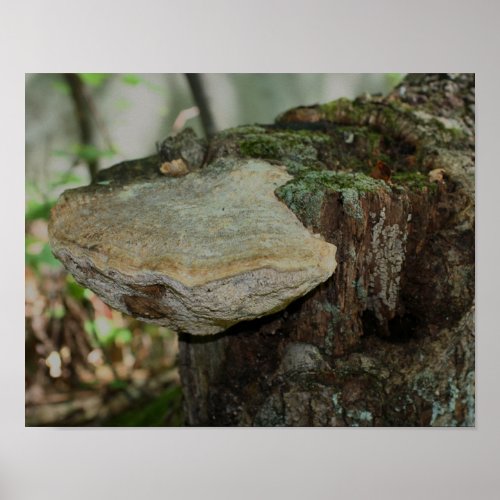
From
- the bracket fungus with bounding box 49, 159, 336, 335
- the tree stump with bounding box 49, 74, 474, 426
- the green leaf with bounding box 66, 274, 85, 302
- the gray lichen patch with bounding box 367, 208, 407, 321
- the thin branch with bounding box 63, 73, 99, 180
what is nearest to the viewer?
the bracket fungus with bounding box 49, 159, 336, 335

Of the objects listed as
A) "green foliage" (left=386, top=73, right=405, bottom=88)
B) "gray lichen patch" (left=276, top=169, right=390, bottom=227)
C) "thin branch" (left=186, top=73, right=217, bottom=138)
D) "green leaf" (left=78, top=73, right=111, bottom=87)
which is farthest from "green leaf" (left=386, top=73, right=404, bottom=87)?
"green leaf" (left=78, top=73, right=111, bottom=87)

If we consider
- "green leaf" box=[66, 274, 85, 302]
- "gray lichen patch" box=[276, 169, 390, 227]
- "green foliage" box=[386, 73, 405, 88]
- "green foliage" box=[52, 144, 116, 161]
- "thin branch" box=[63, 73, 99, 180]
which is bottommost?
"green leaf" box=[66, 274, 85, 302]

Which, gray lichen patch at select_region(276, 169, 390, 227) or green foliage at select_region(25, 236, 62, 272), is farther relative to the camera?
green foliage at select_region(25, 236, 62, 272)

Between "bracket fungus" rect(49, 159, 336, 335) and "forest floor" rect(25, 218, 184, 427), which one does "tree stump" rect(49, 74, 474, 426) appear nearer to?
"bracket fungus" rect(49, 159, 336, 335)

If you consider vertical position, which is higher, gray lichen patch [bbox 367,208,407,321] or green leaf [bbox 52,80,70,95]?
green leaf [bbox 52,80,70,95]

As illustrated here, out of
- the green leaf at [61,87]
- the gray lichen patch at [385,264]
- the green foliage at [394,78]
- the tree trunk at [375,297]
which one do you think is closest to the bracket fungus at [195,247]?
the tree trunk at [375,297]
